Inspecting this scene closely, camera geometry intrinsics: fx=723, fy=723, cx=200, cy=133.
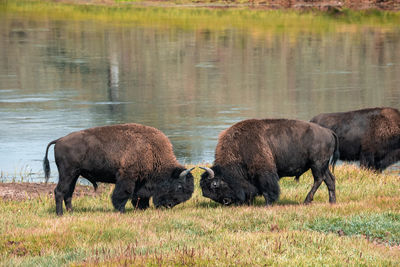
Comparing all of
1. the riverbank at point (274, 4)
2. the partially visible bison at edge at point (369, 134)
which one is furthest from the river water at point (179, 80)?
the riverbank at point (274, 4)

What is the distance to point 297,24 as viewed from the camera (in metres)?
69.9

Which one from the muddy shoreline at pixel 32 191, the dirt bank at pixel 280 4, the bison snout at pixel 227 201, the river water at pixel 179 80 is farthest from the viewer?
the dirt bank at pixel 280 4

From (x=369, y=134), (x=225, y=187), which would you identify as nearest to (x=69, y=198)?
(x=225, y=187)

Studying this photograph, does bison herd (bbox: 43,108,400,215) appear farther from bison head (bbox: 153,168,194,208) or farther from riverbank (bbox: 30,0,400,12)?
riverbank (bbox: 30,0,400,12)

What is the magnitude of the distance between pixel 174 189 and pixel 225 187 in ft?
3.07

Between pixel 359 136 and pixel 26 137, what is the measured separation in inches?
429

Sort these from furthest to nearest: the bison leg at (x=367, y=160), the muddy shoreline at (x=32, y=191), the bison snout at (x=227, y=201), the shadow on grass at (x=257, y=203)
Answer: the bison leg at (x=367, y=160)
the muddy shoreline at (x=32, y=191)
the shadow on grass at (x=257, y=203)
the bison snout at (x=227, y=201)

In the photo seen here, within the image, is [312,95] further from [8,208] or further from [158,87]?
[8,208]

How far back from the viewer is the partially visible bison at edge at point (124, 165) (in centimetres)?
1191

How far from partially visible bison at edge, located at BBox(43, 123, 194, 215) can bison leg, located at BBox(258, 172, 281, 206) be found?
126 cm

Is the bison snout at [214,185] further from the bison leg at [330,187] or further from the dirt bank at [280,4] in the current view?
the dirt bank at [280,4]

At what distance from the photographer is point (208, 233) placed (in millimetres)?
10258

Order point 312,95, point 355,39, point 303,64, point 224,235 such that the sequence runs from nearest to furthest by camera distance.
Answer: point 224,235 → point 312,95 → point 303,64 → point 355,39

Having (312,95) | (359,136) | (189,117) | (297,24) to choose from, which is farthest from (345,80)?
(297,24)
